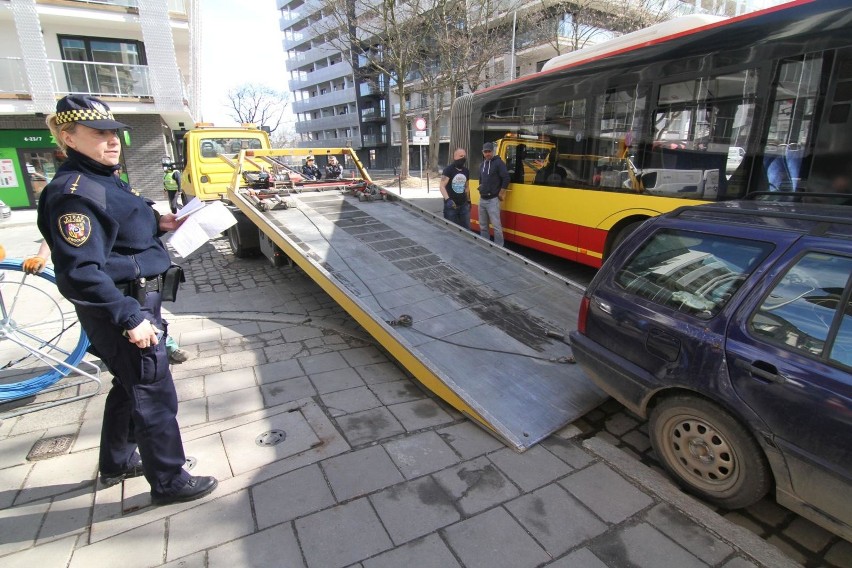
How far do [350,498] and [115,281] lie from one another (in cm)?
166

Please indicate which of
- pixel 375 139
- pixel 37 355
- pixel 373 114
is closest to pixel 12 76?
pixel 37 355

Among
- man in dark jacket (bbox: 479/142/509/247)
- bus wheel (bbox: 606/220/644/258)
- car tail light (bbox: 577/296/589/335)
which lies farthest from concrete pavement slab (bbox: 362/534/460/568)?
man in dark jacket (bbox: 479/142/509/247)

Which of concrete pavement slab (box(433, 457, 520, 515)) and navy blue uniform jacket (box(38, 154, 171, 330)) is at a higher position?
navy blue uniform jacket (box(38, 154, 171, 330))

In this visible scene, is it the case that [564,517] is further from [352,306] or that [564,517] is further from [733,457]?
[352,306]

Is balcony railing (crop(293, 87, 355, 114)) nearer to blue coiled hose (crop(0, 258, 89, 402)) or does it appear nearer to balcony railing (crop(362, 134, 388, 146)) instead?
balcony railing (crop(362, 134, 388, 146))

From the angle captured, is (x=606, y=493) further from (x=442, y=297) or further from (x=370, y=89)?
(x=370, y=89)

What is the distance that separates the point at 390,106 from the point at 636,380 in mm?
49395

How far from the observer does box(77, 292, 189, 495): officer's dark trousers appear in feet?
7.11

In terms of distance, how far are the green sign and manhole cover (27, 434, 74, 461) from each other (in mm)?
17728

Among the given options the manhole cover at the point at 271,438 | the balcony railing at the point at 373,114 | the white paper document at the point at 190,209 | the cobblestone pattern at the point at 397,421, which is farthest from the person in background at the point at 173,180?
the balcony railing at the point at 373,114

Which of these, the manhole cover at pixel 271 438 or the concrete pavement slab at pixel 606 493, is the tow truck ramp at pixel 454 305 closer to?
the concrete pavement slab at pixel 606 493

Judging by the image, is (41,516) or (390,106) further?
(390,106)

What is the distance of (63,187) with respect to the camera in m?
2.00

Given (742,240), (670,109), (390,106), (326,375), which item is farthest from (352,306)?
(390,106)
